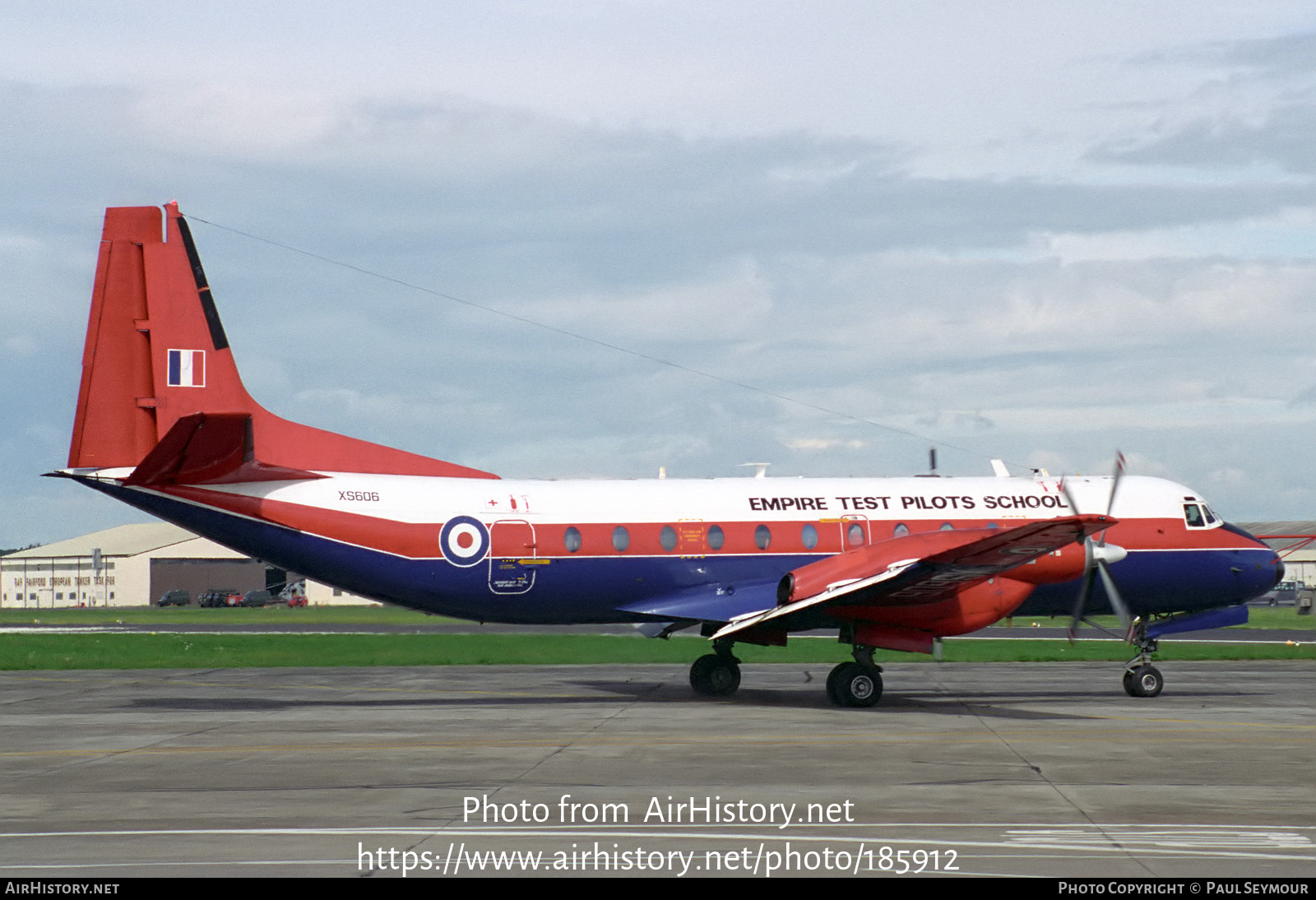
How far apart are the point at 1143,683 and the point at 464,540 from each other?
13040 millimetres

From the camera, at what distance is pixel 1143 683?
24.5 meters

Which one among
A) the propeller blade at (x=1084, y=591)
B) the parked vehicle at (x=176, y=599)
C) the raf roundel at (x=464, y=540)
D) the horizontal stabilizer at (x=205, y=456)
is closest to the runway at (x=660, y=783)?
the propeller blade at (x=1084, y=591)

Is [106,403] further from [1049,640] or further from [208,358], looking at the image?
[1049,640]

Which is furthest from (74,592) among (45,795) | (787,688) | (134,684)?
(45,795)

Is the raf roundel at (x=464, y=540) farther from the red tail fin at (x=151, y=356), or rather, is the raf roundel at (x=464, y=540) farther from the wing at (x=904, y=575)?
the wing at (x=904, y=575)

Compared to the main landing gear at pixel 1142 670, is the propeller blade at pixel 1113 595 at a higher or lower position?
higher

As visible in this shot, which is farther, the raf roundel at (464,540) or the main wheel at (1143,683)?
the main wheel at (1143,683)

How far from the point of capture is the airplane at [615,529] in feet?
73.8

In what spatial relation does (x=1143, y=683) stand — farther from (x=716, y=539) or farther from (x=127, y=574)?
(x=127, y=574)

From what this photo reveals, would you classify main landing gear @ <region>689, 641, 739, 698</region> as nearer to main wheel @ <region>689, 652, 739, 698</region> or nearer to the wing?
main wheel @ <region>689, 652, 739, 698</region>

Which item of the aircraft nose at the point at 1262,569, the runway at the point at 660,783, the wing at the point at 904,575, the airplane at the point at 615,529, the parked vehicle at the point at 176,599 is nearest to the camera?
the runway at the point at 660,783

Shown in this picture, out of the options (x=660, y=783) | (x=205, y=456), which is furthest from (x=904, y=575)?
(x=205, y=456)

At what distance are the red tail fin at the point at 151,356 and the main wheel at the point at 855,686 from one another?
10.4 metres

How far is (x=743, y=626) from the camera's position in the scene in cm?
2283
